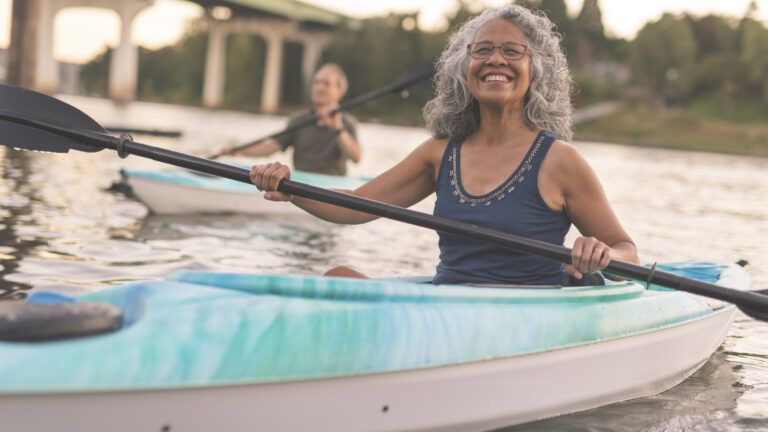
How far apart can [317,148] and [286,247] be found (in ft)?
6.04

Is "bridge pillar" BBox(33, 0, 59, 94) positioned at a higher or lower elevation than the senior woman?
higher

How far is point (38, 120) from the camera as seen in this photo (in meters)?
4.09

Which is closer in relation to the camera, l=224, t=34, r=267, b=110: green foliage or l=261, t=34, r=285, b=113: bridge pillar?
l=261, t=34, r=285, b=113: bridge pillar

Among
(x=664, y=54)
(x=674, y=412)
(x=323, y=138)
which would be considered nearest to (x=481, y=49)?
(x=674, y=412)

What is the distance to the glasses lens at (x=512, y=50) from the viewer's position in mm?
3518

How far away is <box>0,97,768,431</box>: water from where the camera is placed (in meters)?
4.18

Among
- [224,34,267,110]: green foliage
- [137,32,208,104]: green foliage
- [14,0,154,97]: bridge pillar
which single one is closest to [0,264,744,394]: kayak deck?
[14,0,154,97]: bridge pillar

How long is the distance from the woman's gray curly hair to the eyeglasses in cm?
6

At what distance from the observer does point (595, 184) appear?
3479 mm

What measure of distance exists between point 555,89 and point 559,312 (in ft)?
3.01

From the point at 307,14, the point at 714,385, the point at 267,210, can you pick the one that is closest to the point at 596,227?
the point at 714,385

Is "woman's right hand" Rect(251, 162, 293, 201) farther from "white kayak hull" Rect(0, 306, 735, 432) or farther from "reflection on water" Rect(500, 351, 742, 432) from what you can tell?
"reflection on water" Rect(500, 351, 742, 432)

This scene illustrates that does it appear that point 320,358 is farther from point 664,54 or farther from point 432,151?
point 664,54

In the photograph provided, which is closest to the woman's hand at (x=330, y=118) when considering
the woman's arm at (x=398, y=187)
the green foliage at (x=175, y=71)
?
the woman's arm at (x=398, y=187)
